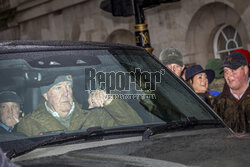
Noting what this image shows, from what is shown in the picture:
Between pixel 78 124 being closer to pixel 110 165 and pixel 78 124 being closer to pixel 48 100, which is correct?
pixel 48 100

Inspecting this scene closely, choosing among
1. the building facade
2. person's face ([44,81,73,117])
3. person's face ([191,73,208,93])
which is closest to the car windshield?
person's face ([44,81,73,117])

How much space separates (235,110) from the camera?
13.2ft

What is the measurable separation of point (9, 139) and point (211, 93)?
14.2 feet

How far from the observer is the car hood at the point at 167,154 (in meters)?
1.89

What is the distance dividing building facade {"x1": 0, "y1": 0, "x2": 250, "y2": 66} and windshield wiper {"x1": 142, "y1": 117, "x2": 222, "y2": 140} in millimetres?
9167

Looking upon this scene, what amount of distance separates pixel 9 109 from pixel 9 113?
0.02 meters

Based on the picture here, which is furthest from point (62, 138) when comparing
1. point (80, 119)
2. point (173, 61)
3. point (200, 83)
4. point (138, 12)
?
point (138, 12)

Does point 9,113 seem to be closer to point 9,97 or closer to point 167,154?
point 9,97

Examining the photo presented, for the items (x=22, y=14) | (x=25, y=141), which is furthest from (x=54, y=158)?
(x=22, y=14)

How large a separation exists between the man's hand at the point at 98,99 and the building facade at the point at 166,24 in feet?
30.3

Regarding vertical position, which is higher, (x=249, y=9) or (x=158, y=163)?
(x=249, y=9)

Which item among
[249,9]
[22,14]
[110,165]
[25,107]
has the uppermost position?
[22,14]

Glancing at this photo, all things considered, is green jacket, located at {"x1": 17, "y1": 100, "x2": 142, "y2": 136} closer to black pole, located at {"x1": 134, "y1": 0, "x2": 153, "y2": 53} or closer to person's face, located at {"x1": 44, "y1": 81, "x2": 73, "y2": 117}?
person's face, located at {"x1": 44, "y1": 81, "x2": 73, "y2": 117}

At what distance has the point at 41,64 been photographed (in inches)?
112
